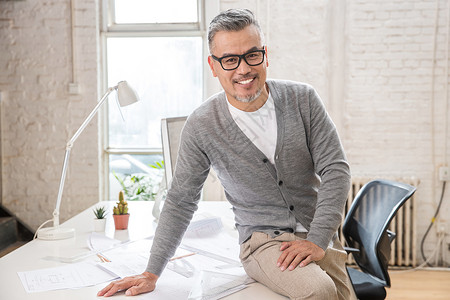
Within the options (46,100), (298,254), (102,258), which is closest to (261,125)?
(298,254)

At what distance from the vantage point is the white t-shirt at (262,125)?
160 cm

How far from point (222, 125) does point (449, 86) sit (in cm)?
299

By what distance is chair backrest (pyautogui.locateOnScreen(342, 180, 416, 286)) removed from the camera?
208 centimetres

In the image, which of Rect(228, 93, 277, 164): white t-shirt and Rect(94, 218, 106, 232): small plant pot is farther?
Rect(94, 218, 106, 232): small plant pot

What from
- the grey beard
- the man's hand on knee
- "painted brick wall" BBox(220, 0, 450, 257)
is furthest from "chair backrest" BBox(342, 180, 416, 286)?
"painted brick wall" BBox(220, 0, 450, 257)

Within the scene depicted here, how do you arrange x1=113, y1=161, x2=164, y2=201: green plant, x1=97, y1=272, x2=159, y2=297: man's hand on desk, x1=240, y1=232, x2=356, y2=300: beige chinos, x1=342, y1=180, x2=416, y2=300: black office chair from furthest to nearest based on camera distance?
x1=113, y1=161, x2=164, y2=201: green plant
x1=342, y1=180, x2=416, y2=300: black office chair
x1=97, y1=272, x2=159, y2=297: man's hand on desk
x1=240, y1=232, x2=356, y2=300: beige chinos

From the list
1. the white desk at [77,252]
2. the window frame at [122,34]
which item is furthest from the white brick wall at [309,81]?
the white desk at [77,252]

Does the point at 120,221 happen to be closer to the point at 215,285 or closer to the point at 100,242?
the point at 100,242

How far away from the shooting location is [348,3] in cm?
399

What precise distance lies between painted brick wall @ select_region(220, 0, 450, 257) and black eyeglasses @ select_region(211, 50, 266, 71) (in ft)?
8.44

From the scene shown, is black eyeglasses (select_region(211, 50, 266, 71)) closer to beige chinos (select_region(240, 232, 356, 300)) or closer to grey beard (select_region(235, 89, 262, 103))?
grey beard (select_region(235, 89, 262, 103))

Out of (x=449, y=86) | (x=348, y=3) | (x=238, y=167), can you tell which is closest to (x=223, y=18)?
(x=238, y=167)

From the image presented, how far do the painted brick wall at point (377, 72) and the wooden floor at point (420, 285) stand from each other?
0.27 metres

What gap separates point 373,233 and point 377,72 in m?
2.18
